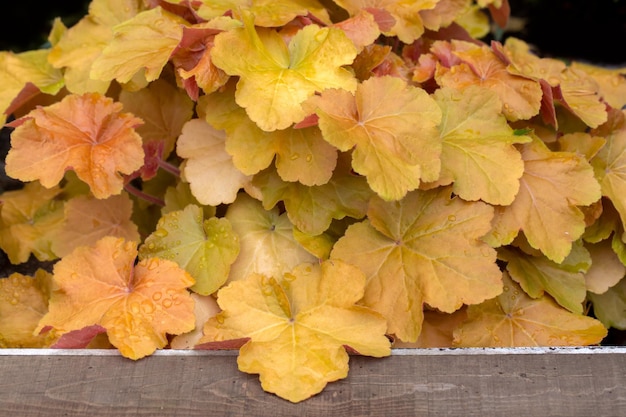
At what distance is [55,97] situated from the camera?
1819mm

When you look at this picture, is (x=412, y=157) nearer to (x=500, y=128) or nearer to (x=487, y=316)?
(x=500, y=128)

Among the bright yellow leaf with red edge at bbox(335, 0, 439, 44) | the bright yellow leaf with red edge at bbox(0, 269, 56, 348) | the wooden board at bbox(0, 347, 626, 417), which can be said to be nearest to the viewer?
the wooden board at bbox(0, 347, 626, 417)

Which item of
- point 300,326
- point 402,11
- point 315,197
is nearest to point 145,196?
point 315,197

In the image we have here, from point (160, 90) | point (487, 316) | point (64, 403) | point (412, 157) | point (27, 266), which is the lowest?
point (27, 266)

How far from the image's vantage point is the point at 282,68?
141cm

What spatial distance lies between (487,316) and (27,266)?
4.27ft

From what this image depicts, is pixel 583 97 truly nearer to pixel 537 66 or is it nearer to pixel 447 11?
pixel 537 66

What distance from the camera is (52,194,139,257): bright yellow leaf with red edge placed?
1.64 m

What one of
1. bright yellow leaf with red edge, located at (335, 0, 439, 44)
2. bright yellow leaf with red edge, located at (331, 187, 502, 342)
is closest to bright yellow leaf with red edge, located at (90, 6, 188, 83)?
bright yellow leaf with red edge, located at (335, 0, 439, 44)

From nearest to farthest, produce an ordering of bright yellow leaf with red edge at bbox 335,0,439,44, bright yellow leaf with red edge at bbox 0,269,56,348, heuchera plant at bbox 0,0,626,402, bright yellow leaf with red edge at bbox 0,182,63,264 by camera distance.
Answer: heuchera plant at bbox 0,0,626,402
bright yellow leaf with red edge at bbox 0,269,56,348
bright yellow leaf with red edge at bbox 335,0,439,44
bright yellow leaf with red edge at bbox 0,182,63,264

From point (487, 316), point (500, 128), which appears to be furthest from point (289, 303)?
point (500, 128)

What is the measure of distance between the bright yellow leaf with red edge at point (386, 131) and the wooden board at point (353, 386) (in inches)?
12.6

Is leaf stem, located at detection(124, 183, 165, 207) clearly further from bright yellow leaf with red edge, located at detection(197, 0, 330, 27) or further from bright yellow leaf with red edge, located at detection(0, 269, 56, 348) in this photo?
bright yellow leaf with red edge, located at detection(197, 0, 330, 27)

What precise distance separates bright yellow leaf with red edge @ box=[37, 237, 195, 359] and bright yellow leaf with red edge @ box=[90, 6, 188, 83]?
0.37m
